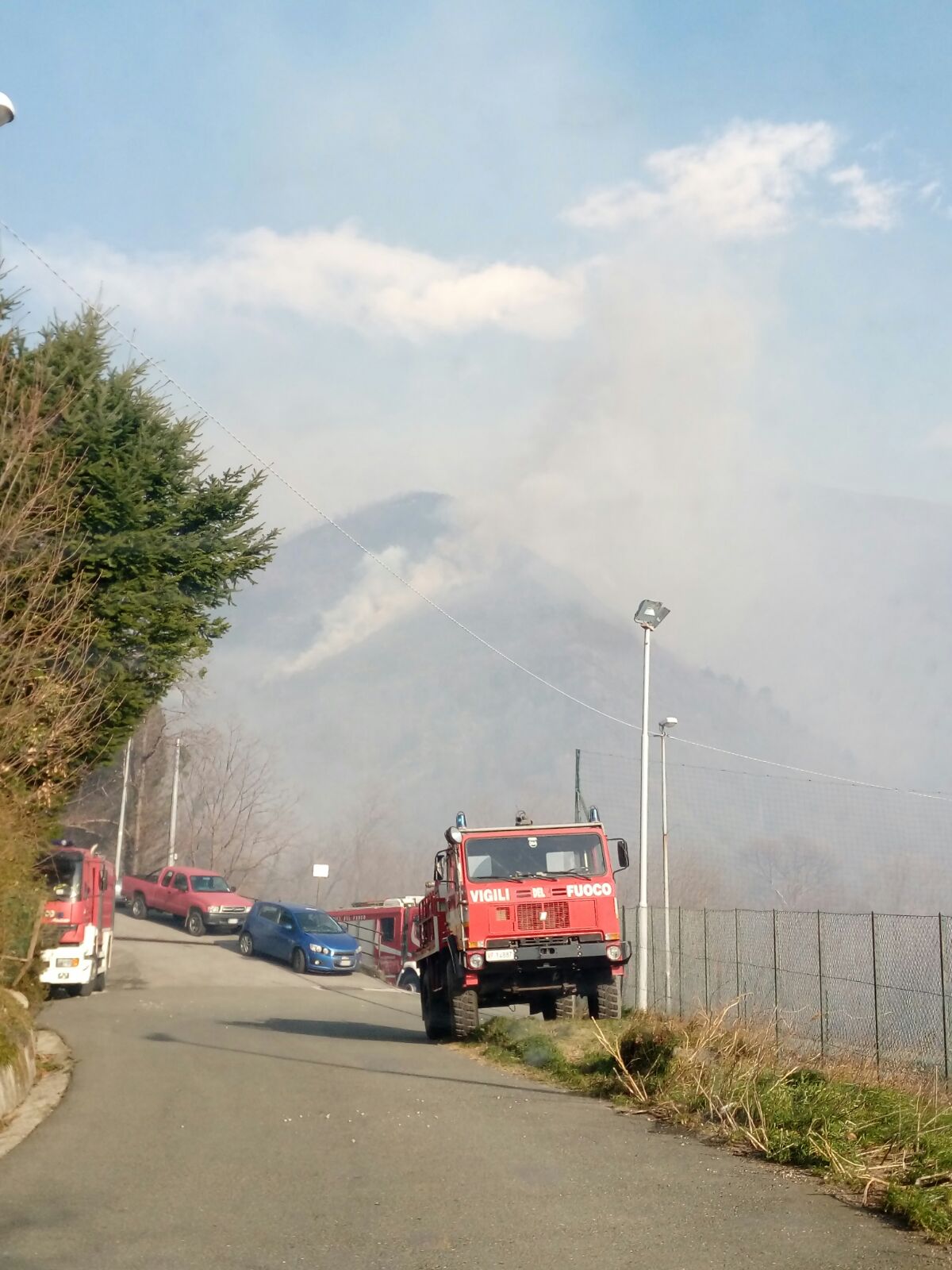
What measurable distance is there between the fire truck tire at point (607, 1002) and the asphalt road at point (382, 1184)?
3722 millimetres

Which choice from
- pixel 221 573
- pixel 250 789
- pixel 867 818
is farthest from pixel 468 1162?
pixel 867 818

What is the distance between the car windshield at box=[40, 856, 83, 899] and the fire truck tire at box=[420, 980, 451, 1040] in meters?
7.45

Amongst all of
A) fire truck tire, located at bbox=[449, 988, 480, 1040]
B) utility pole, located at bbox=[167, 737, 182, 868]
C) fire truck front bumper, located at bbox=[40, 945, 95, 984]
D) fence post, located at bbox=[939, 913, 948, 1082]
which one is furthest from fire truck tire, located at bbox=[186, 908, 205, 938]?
fence post, located at bbox=[939, 913, 948, 1082]

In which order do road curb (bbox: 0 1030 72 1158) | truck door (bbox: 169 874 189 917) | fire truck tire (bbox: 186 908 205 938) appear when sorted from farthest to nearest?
truck door (bbox: 169 874 189 917)
fire truck tire (bbox: 186 908 205 938)
road curb (bbox: 0 1030 72 1158)

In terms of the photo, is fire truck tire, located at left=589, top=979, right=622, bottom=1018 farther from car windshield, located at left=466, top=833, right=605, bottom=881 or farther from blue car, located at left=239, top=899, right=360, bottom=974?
blue car, located at left=239, top=899, right=360, bottom=974

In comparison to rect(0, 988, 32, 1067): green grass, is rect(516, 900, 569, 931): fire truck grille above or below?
above

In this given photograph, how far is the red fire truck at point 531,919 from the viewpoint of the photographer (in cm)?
1670

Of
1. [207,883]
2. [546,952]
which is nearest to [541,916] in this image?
[546,952]

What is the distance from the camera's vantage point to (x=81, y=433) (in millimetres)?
19516

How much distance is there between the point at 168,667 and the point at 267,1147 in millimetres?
12635

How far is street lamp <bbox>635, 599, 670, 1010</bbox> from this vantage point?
2298 centimetres

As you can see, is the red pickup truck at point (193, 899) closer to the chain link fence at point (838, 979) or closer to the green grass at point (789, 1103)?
the chain link fence at point (838, 979)

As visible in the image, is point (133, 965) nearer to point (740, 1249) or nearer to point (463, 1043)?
point (463, 1043)

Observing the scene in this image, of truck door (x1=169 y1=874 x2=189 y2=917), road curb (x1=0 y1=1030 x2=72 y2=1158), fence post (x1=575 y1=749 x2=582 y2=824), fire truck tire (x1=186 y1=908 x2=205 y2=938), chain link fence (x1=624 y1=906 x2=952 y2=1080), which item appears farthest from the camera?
truck door (x1=169 y1=874 x2=189 y2=917)
